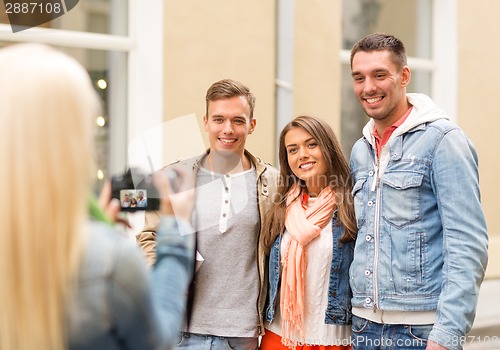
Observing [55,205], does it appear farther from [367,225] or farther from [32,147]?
[367,225]

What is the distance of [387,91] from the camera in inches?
113

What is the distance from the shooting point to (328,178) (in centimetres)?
314

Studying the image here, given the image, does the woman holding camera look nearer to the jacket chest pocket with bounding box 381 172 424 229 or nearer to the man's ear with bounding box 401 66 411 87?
the jacket chest pocket with bounding box 381 172 424 229

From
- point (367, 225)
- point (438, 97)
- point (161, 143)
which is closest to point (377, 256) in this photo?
point (367, 225)

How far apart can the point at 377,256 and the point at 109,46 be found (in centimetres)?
351

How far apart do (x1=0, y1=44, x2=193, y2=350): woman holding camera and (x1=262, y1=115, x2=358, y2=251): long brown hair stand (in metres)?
1.62

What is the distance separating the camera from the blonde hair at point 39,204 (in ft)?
4.40

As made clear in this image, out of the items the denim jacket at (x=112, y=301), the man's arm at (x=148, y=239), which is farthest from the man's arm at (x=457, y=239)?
the denim jacket at (x=112, y=301)

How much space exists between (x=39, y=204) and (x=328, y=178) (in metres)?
1.94

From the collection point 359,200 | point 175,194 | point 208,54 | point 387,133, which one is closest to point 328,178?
point 359,200

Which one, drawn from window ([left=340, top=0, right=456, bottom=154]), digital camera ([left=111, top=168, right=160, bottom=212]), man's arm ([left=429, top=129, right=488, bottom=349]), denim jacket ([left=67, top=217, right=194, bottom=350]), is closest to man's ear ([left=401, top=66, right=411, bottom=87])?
man's arm ([left=429, top=129, right=488, bottom=349])

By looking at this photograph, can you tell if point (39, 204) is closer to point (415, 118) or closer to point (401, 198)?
point (401, 198)

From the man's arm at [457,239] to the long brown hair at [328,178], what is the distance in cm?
43

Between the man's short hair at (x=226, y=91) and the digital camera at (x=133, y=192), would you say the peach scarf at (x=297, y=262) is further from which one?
the digital camera at (x=133, y=192)
